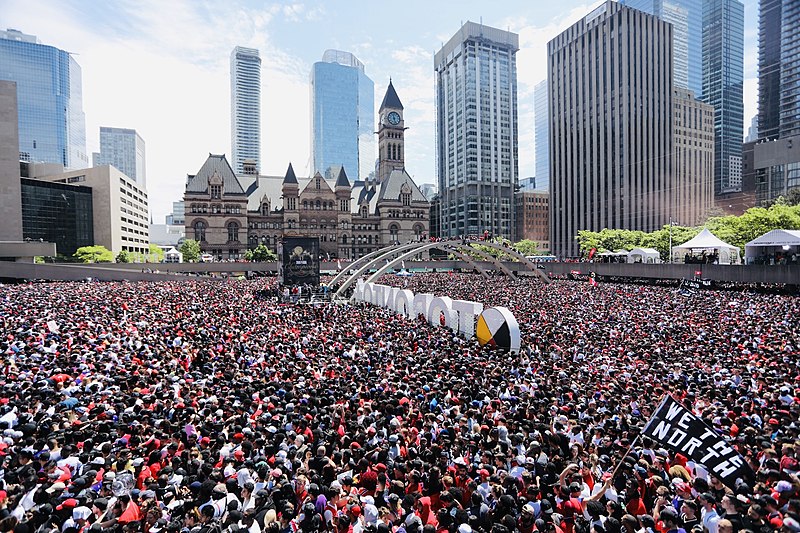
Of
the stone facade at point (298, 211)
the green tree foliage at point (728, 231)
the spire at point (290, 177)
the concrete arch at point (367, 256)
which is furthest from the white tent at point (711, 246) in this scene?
the spire at point (290, 177)

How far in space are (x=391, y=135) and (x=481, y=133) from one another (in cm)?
4223

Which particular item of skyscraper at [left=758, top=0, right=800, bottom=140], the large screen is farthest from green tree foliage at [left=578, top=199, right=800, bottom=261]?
skyscraper at [left=758, top=0, right=800, bottom=140]

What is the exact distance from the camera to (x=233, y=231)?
10788cm

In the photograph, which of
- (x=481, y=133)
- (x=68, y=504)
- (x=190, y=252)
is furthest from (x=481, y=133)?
(x=68, y=504)

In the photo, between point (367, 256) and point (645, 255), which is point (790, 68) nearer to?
point (645, 255)

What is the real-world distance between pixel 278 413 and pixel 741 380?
13222 mm

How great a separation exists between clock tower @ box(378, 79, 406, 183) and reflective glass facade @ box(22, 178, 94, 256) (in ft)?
236

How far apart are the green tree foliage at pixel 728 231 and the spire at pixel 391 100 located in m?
74.2

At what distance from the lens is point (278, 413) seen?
11.1 meters

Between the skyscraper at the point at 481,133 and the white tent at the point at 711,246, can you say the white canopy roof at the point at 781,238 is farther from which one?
the skyscraper at the point at 481,133

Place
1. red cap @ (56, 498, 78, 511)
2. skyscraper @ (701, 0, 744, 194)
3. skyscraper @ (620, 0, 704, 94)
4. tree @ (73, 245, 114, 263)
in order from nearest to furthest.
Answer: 1. red cap @ (56, 498, 78, 511)
2. tree @ (73, 245, 114, 263)
3. skyscraper @ (620, 0, 704, 94)
4. skyscraper @ (701, 0, 744, 194)

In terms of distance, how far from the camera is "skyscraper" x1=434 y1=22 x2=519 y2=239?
160000 millimetres

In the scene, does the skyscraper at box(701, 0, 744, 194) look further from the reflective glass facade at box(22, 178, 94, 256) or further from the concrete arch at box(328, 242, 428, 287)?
the reflective glass facade at box(22, 178, 94, 256)

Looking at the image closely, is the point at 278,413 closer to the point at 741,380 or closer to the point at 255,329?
the point at 255,329
